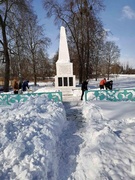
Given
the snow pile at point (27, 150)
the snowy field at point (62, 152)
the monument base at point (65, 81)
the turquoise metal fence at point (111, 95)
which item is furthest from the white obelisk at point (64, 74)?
the snow pile at point (27, 150)

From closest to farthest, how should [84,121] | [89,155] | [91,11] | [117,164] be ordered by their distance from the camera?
1. [117,164]
2. [89,155]
3. [84,121]
4. [91,11]

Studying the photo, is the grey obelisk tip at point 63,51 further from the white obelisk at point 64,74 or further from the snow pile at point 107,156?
the snow pile at point 107,156

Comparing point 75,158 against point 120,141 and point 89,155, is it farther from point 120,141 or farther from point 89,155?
point 120,141

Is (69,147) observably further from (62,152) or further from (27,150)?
(27,150)

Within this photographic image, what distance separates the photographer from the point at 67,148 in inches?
181

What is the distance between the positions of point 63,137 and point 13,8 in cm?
1763

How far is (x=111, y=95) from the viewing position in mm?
11539

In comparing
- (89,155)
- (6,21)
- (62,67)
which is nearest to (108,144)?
(89,155)

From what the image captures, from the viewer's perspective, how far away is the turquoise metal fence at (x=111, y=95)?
37.2 ft

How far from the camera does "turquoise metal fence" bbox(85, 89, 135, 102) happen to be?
37.2 feet

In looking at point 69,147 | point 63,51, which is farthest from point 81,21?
point 69,147

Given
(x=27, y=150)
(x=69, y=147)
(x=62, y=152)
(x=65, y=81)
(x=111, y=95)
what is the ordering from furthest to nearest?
(x=65, y=81) → (x=111, y=95) → (x=69, y=147) → (x=62, y=152) → (x=27, y=150)

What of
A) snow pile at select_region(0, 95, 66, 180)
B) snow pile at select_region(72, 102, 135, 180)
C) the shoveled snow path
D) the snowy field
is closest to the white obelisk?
the shoveled snow path

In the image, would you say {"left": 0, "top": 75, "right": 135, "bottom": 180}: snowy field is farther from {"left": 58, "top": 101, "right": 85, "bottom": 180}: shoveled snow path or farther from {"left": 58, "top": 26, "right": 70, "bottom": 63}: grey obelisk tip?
{"left": 58, "top": 26, "right": 70, "bottom": 63}: grey obelisk tip
